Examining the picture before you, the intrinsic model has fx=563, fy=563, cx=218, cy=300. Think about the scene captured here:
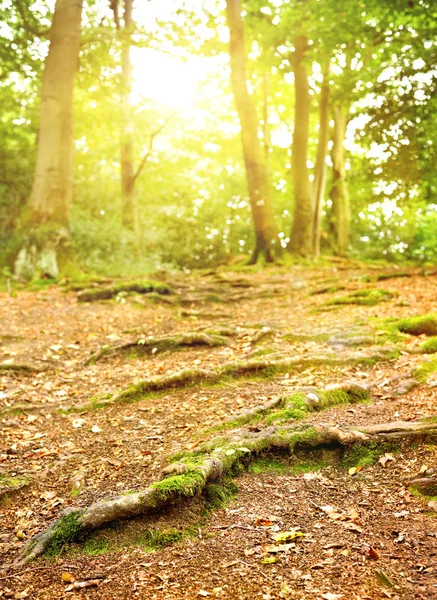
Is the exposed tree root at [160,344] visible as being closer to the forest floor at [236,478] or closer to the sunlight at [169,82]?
the forest floor at [236,478]

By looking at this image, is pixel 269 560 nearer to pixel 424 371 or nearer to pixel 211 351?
pixel 424 371

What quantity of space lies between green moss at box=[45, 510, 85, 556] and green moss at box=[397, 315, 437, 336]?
5.77 meters

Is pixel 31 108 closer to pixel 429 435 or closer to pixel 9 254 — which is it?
pixel 9 254

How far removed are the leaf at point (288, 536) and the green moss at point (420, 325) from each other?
508 centimetres

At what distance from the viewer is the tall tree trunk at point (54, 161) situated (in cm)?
1424

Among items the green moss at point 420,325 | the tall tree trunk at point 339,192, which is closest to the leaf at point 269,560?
the green moss at point 420,325

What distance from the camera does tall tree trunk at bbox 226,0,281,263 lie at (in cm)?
1784

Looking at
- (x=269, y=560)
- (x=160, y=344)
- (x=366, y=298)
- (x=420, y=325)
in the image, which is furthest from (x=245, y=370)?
(x=366, y=298)

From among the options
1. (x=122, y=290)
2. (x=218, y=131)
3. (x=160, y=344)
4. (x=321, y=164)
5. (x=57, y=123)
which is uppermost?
(x=218, y=131)

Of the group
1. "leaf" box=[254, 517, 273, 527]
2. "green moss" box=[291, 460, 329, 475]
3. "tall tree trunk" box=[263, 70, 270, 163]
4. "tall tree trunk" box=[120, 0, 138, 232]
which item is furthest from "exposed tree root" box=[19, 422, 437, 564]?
"tall tree trunk" box=[263, 70, 270, 163]

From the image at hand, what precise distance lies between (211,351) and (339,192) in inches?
742

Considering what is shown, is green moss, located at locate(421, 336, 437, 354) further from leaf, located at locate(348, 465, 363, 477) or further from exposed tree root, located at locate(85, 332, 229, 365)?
leaf, located at locate(348, 465, 363, 477)

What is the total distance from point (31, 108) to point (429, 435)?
20.6 meters

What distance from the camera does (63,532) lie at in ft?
12.7
